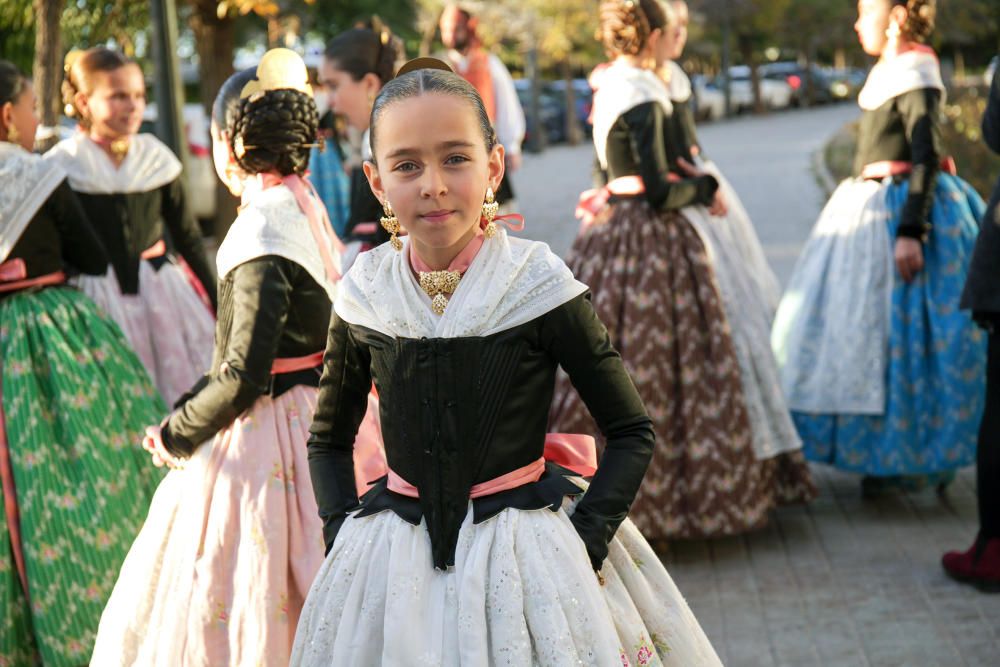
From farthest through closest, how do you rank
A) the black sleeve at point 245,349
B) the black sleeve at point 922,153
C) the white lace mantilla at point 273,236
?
1. the black sleeve at point 922,153
2. the white lace mantilla at point 273,236
3. the black sleeve at point 245,349

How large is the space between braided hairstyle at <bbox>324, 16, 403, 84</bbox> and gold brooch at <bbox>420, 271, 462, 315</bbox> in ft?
9.06

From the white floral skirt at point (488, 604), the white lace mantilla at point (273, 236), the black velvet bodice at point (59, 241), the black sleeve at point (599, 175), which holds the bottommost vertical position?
the white floral skirt at point (488, 604)

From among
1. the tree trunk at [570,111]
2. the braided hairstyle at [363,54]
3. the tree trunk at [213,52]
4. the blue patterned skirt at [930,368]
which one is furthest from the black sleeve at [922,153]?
the tree trunk at [570,111]

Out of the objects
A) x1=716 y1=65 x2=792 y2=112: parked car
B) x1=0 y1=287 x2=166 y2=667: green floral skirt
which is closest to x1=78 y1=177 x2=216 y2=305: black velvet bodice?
x1=0 y1=287 x2=166 y2=667: green floral skirt

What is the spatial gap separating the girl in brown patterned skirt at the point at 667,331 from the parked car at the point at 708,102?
2902 cm

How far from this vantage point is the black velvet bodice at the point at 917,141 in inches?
221

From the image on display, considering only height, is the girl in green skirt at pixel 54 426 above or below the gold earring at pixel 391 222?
below

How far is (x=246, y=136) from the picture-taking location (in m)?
3.58

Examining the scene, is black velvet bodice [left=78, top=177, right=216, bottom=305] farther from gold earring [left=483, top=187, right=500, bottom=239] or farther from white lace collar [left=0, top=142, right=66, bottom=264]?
gold earring [left=483, top=187, right=500, bottom=239]

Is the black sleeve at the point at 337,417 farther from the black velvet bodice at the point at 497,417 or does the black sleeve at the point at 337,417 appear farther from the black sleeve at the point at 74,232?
the black sleeve at the point at 74,232

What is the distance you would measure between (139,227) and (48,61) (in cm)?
379

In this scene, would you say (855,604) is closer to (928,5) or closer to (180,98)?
(928,5)

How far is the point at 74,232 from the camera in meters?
4.59

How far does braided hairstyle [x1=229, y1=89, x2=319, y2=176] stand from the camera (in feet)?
11.7
